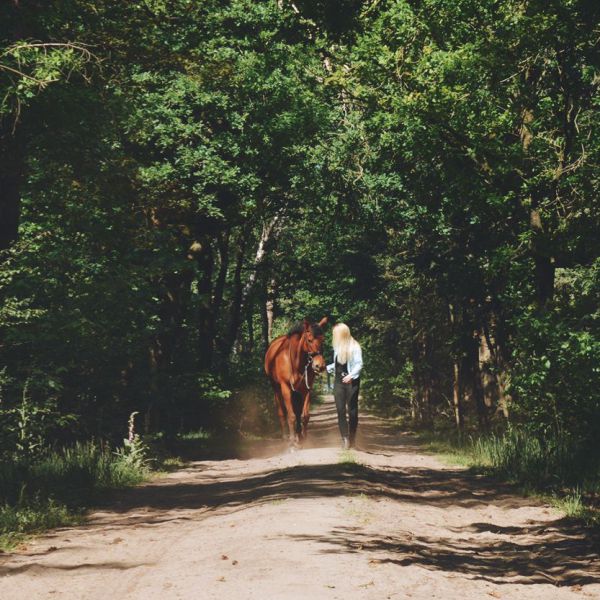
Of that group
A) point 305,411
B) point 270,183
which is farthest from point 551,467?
point 270,183

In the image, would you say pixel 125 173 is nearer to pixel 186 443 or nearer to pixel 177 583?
pixel 186 443

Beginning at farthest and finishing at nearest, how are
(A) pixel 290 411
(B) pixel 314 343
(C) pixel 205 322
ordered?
(C) pixel 205 322 < (A) pixel 290 411 < (B) pixel 314 343

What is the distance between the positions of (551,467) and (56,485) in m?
7.32

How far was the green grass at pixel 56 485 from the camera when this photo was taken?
10.1m

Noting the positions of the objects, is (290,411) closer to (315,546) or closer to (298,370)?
(298,370)

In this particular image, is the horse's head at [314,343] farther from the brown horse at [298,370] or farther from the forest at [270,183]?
the forest at [270,183]

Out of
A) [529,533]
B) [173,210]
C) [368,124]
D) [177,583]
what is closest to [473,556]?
[529,533]

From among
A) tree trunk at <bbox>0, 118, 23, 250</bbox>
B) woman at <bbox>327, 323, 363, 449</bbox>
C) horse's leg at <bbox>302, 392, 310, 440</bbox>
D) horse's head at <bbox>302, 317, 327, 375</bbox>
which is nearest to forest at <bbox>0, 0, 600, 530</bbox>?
tree trunk at <bbox>0, 118, 23, 250</bbox>

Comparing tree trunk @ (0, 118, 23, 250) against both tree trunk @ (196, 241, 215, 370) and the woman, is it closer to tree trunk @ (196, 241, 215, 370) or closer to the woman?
the woman

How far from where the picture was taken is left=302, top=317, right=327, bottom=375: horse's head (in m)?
17.2

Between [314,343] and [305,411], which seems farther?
[305,411]

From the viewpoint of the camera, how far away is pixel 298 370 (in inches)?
725

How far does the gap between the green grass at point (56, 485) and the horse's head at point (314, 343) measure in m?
3.77

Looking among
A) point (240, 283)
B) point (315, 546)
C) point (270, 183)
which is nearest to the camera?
point (315, 546)
